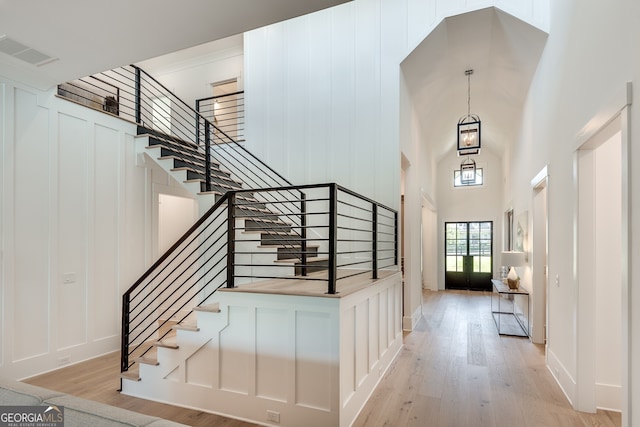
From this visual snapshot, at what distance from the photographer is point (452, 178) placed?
1117 centimetres

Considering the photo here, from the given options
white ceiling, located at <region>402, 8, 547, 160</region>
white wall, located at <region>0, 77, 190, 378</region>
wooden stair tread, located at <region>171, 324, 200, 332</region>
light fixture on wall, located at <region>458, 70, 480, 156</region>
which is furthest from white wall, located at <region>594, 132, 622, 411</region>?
white wall, located at <region>0, 77, 190, 378</region>

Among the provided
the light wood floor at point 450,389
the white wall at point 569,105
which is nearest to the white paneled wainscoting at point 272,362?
the light wood floor at point 450,389

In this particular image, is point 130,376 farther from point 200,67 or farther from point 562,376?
point 200,67

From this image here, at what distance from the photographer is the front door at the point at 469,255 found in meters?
10.6

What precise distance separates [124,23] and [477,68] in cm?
558

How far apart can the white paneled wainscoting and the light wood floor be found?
0.15 meters

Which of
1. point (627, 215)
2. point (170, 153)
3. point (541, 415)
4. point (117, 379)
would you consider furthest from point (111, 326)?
point (627, 215)

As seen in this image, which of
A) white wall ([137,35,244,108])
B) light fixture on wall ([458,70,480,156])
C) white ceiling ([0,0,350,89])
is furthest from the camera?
white wall ([137,35,244,108])

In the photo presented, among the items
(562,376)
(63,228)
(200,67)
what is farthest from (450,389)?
(200,67)

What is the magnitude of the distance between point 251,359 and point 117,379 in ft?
5.94

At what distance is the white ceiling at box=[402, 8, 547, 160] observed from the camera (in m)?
4.88

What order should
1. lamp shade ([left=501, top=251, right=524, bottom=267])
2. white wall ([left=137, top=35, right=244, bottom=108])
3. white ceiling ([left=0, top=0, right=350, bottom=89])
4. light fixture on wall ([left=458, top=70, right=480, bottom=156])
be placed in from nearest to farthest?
white ceiling ([left=0, top=0, right=350, bottom=89])
light fixture on wall ([left=458, top=70, right=480, bottom=156])
lamp shade ([left=501, top=251, right=524, bottom=267])
white wall ([left=137, top=35, right=244, bottom=108])

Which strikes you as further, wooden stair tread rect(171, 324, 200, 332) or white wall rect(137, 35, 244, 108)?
white wall rect(137, 35, 244, 108)

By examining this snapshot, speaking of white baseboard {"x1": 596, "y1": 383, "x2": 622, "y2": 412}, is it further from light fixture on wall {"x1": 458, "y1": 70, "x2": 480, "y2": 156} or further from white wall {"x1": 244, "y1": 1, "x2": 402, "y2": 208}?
light fixture on wall {"x1": 458, "y1": 70, "x2": 480, "y2": 156}
